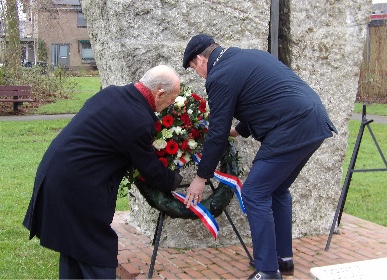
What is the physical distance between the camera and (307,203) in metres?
5.36

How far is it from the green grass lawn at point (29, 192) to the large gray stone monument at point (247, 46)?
1.03 metres

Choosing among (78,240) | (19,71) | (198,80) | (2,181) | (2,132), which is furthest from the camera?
(19,71)

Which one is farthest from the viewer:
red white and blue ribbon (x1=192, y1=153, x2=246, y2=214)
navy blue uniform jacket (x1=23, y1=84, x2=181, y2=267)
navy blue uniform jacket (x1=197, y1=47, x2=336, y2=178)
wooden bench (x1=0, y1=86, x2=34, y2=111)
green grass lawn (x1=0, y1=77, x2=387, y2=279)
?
wooden bench (x1=0, y1=86, x2=34, y2=111)

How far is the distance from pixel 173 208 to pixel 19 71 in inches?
577

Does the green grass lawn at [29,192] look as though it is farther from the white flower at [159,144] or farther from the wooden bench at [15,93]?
the wooden bench at [15,93]

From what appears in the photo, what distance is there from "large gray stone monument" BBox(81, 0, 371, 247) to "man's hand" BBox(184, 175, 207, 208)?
850 mm

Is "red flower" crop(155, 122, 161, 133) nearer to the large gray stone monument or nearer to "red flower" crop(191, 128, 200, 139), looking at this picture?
"red flower" crop(191, 128, 200, 139)

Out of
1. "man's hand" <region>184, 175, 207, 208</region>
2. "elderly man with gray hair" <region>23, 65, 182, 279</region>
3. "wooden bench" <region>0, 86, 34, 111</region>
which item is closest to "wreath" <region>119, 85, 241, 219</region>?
"man's hand" <region>184, 175, 207, 208</region>

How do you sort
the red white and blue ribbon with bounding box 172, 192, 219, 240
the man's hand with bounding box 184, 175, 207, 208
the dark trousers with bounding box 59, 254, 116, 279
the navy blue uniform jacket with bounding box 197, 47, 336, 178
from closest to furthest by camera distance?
the dark trousers with bounding box 59, 254, 116, 279 < the navy blue uniform jacket with bounding box 197, 47, 336, 178 < the man's hand with bounding box 184, 175, 207, 208 < the red white and blue ribbon with bounding box 172, 192, 219, 240

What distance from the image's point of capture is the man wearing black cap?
375 cm

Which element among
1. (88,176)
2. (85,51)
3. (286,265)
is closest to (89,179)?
(88,176)

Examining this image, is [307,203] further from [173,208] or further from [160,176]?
[160,176]

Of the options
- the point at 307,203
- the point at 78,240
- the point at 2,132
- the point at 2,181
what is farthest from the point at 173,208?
the point at 2,132

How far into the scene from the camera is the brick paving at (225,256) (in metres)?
4.42
